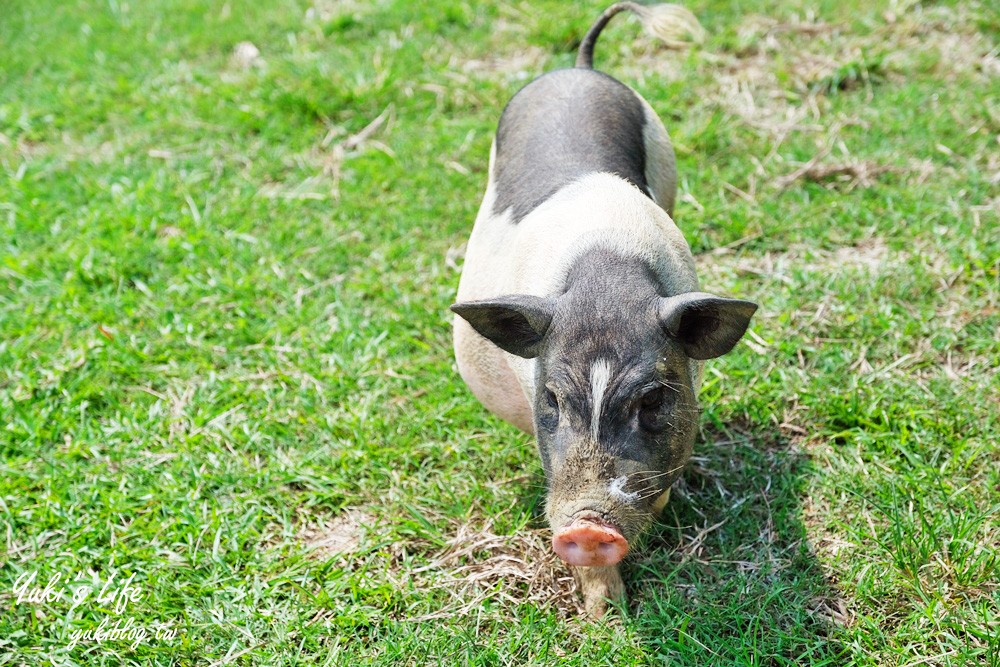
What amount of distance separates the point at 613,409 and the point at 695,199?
2633 millimetres

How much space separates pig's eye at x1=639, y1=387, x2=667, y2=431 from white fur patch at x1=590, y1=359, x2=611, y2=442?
0.40 ft

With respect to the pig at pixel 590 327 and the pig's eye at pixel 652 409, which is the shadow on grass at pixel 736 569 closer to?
the pig at pixel 590 327

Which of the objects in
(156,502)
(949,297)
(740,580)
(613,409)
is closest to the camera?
(613,409)

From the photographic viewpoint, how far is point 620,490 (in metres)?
2.48

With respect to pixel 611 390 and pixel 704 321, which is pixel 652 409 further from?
pixel 704 321

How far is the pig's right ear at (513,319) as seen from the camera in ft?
8.60

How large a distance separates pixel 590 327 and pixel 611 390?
0.65ft

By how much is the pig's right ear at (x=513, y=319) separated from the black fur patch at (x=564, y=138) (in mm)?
682

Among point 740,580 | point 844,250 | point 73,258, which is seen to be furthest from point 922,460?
point 73,258

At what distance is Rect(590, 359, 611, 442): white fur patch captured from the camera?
248cm

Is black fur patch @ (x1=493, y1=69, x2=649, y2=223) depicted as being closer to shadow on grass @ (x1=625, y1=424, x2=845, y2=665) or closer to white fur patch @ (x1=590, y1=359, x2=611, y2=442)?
white fur patch @ (x1=590, y1=359, x2=611, y2=442)

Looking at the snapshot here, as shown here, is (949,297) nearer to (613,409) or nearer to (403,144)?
(613,409)

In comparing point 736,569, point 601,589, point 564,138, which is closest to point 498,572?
point 601,589

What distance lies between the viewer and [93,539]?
3.41 m
